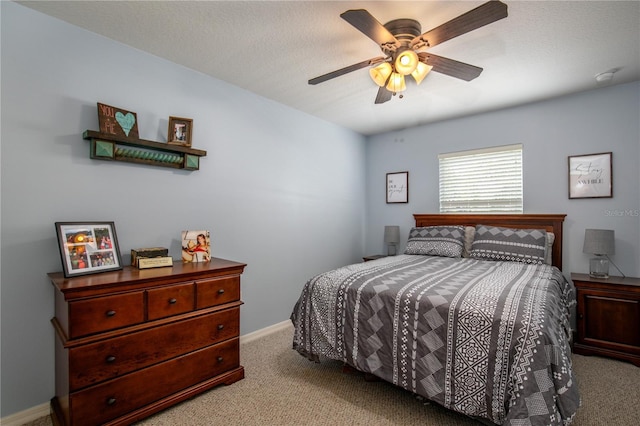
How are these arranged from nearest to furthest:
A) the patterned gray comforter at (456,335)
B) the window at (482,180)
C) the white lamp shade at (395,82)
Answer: the patterned gray comforter at (456,335)
the white lamp shade at (395,82)
the window at (482,180)

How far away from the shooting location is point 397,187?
4.36 m

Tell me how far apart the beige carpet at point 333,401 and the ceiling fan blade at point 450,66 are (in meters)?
2.13

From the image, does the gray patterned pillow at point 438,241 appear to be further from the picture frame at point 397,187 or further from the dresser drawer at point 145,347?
the dresser drawer at point 145,347

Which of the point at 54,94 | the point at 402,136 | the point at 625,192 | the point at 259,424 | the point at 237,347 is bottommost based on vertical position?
the point at 259,424

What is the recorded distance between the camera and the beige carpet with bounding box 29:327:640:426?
186 cm

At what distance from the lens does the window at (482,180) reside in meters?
3.53

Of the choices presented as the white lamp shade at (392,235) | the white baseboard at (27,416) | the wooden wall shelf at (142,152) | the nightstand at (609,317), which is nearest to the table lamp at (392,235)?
the white lamp shade at (392,235)

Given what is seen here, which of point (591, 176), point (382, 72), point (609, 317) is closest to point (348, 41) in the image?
point (382, 72)

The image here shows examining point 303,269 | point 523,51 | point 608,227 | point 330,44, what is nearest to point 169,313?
point 303,269

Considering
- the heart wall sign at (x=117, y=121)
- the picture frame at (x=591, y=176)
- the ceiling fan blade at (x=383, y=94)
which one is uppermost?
the ceiling fan blade at (x=383, y=94)

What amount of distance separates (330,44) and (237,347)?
2309 millimetres

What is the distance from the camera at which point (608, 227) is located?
9.72 ft

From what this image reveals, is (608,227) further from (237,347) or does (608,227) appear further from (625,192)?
(237,347)

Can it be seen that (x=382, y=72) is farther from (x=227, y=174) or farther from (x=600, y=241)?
(x=600, y=241)
